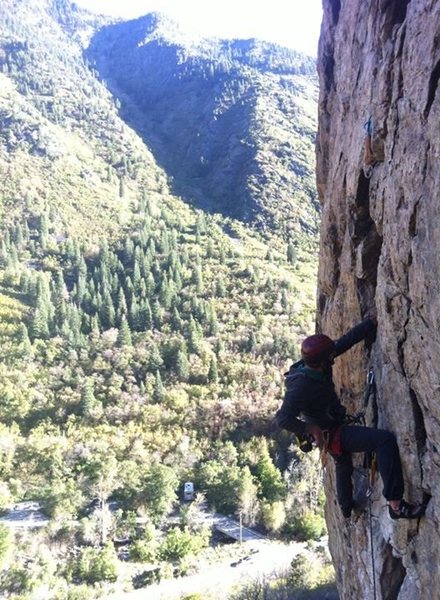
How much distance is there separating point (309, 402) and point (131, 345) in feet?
197

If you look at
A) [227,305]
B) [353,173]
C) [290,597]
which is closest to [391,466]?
[353,173]

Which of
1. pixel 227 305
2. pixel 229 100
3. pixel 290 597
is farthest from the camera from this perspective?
pixel 229 100

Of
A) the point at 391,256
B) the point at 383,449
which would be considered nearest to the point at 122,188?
the point at 391,256

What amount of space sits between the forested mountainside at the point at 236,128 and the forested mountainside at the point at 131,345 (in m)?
1.40

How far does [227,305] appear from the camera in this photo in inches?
2963

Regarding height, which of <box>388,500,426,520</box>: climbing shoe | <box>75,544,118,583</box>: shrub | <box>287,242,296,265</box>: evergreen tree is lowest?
<box>75,544,118,583</box>: shrub

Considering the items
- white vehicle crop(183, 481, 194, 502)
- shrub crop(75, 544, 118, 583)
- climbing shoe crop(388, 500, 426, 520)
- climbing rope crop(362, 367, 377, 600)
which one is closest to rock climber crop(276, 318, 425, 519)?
climbing shoe crop(388, 500, 426, 520)

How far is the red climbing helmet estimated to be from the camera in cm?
629

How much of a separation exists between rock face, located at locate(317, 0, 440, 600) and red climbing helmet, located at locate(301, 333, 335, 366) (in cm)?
66

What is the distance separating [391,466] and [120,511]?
36353mm

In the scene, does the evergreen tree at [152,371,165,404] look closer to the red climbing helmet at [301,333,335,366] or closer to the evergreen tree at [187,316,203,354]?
the evergreen tree at [187,316,203,354]

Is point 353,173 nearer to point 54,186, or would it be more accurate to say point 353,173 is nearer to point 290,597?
point 290,597

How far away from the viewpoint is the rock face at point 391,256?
5137mm

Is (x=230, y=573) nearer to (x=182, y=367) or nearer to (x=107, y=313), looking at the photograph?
(x=182, y=367)
